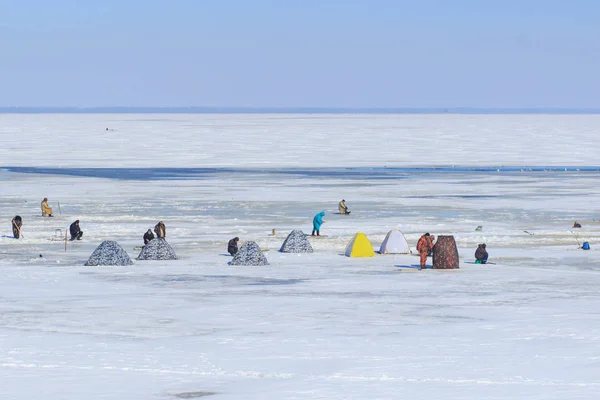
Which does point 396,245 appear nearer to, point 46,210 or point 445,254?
point 445,254

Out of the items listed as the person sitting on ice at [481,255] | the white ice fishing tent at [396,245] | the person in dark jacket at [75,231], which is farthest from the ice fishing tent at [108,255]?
the person sitting on ice at [481,255]

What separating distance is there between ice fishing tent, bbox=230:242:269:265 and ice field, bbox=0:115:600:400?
38 cm

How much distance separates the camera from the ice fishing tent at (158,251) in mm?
29641

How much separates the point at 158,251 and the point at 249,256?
8.01 feet

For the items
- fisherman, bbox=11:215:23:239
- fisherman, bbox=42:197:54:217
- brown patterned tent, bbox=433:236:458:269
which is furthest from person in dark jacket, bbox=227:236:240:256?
fisherman, bbox=42:197:54:217

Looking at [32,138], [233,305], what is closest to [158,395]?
[233,305]

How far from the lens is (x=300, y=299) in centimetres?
2348

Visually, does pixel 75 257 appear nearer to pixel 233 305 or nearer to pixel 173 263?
pixel 173 263

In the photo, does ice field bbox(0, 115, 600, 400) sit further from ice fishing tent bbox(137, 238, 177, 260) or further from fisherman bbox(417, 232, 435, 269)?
fisherman bbox(417, 232, 435, 269)

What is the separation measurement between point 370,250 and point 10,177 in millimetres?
32459

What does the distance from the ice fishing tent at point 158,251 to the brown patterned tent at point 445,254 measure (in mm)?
6266

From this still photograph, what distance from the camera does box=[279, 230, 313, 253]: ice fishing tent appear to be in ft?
102

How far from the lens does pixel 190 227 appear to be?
36969mm

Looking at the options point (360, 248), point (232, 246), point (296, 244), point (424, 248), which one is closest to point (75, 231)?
point (232, 246)
